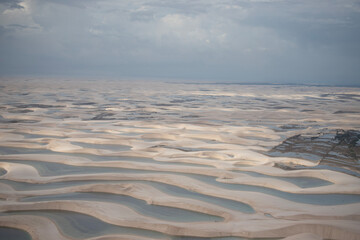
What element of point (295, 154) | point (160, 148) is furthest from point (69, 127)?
point (295, 154)

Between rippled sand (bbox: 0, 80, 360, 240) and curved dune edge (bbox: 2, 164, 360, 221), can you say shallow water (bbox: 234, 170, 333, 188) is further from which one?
curved dune edge (bbox: 2, 164, 360, 221)

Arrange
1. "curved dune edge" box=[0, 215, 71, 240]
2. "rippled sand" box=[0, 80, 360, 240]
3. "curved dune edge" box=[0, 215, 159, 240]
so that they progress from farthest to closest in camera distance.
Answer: "rippled sand" box=[0, 80, 360, 240], "curved dune edge" box=[0, 215, 71, 240], "curved dune edge" box=[0, 215, 159, 240]

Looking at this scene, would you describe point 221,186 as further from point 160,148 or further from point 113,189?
point 160,148

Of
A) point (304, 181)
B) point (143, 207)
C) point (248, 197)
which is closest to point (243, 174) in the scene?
point (304, 181)

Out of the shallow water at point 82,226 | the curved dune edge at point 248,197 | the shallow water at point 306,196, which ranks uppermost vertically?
the curved dune edge at point 248,197

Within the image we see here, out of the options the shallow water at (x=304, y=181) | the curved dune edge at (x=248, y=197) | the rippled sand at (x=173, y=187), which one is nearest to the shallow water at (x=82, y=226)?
the rippled sand at (x=173, y=187)

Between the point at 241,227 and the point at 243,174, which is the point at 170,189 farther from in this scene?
the point at 241,227

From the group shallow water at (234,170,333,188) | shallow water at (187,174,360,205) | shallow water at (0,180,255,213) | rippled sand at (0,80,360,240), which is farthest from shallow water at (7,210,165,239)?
shallow water at (234,170,333,188)

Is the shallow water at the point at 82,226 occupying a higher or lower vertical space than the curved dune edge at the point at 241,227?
lower

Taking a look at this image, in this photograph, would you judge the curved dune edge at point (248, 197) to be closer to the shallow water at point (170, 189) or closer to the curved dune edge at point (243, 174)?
the shallow water at point (170, 189)

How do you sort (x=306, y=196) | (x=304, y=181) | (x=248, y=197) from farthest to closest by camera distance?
(x=304, y=181) → (x=306, y=196) → (x=248, y=197)

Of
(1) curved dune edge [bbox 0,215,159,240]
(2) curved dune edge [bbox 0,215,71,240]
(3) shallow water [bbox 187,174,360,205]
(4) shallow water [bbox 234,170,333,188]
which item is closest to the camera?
(1) curved dune edge [bbox 0,215,159,240]

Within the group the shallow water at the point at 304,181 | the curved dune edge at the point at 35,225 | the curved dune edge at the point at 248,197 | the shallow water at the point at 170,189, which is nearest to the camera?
the curved dune edge at the point at 35,225
